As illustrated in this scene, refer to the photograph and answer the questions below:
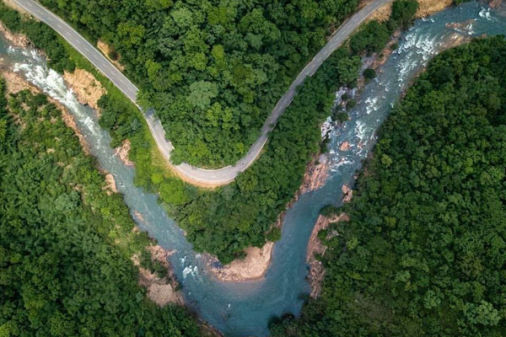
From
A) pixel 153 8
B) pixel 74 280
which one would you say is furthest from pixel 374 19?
pixel 74 280

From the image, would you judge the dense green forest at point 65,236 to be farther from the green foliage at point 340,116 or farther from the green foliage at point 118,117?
the green foliage at point 340,116

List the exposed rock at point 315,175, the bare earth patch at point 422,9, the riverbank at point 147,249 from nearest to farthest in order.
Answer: the riverbank at point 147,249 < the bare earth patch at point 422,9 < the exposed rock at point 315,175

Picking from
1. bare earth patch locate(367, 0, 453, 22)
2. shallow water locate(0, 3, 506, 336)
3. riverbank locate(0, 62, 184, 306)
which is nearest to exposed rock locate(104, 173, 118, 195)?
riverbank locate(0, 62, 184, 306)

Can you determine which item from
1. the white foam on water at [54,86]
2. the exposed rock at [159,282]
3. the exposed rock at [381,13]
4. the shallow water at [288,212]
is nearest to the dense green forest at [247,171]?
the exposed rock at [381,13]

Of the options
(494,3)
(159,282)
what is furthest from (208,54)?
(494,3)

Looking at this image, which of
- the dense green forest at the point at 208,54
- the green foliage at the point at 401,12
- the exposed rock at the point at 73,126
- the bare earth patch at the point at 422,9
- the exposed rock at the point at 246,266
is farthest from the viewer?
the bare earth patch at the point at 422,9

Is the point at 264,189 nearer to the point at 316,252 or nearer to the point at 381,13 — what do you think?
the point at 316,252
